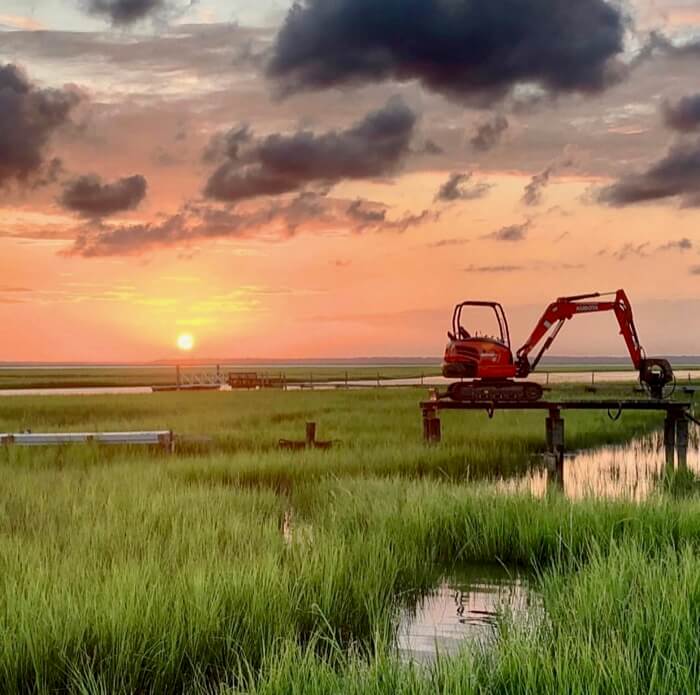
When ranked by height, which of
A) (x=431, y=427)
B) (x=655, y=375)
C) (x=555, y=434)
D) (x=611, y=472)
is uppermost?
(x=655, y=375)

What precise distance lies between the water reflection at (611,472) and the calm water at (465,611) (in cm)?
314

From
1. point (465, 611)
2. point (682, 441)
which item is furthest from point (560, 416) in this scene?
point (465, 611)

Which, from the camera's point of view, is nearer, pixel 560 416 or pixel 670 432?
pixel 560 416

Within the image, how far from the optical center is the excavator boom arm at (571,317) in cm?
2141

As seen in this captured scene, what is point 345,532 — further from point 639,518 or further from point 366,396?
point 366,396

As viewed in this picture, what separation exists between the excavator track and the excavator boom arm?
43cm

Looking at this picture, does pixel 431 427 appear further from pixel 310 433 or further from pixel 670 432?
pixel 670 432

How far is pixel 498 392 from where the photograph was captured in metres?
22.0

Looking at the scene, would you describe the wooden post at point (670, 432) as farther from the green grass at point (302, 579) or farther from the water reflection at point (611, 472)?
the green grass at point (302, 579)

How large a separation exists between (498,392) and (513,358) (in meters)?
0.93

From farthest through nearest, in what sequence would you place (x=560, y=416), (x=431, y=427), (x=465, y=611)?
1. (x=431, y=427)
2. (x=560, y=416)
3. (x=465, y=611)

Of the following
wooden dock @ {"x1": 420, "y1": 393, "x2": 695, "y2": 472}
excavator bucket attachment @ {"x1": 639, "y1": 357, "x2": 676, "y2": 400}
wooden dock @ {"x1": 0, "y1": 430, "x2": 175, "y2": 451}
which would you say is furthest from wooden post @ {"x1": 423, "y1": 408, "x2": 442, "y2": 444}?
wooden dock @ {"x1": 0, "y1": 430, "x2": 175, "y2": 451}

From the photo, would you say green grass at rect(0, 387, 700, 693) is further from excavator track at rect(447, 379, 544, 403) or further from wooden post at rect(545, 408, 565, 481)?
excavator track at rect(447, 379, 544, 403)

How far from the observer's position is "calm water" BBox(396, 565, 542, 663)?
23.7 ft
